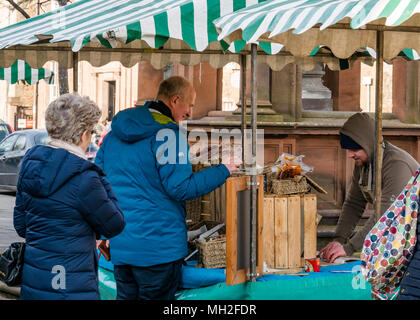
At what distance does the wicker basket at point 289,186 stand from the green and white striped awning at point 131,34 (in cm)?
104

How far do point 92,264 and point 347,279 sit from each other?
2189mm

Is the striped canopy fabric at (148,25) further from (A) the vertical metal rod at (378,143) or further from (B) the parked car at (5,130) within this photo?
(B) the parked car at (5,130)

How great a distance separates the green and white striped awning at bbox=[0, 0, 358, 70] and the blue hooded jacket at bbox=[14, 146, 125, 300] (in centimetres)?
113

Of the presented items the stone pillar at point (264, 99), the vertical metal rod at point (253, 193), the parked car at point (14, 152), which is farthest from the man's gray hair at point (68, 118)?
the parked car at point (14, 152)

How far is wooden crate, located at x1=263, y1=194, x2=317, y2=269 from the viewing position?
499cm

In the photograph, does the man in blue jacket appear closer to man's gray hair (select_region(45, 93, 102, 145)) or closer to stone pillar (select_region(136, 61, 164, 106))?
man's gray hair (select_region(45, 93, 102, 145))

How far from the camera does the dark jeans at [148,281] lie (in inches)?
169

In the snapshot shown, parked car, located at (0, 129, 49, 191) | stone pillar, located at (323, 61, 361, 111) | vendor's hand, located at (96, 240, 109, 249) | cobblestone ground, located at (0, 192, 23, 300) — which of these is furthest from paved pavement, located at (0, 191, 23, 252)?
stone pillar, located at (323, 61, 361, 111)
